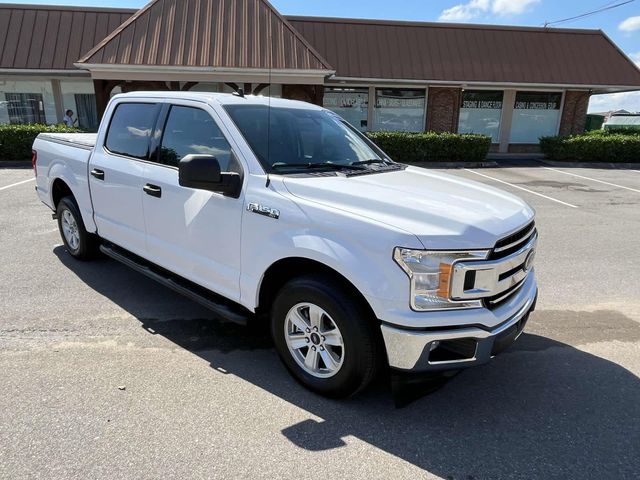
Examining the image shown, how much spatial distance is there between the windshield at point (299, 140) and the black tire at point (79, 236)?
109 inches

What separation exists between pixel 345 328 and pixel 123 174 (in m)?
2.70

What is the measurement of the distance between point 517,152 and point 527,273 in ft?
64.9

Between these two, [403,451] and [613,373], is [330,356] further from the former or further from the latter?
[613,373]

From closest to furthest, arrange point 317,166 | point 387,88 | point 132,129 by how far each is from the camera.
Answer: point 317,166
point 132,129
point 387,88

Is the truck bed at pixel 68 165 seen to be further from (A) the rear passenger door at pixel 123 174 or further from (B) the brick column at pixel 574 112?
(B) the brick column at pixel 574 112

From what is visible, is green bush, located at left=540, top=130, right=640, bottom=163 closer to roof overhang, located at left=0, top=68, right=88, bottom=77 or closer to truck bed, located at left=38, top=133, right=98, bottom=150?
truck bed, located at left=38, top=133, right=98, bottom=150

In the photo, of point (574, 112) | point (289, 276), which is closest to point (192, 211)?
point (289, 276)

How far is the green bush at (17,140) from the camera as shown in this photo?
14.9 metres

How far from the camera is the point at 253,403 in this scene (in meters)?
3.07

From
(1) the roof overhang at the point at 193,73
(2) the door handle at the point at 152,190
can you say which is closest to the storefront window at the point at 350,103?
(1) the roof overhang at the point at 193,73

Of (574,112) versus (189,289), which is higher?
(574,112)

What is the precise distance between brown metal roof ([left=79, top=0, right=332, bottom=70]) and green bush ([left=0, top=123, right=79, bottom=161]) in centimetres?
284

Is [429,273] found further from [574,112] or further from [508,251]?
[574,112]

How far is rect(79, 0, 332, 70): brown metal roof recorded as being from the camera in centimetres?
1529
